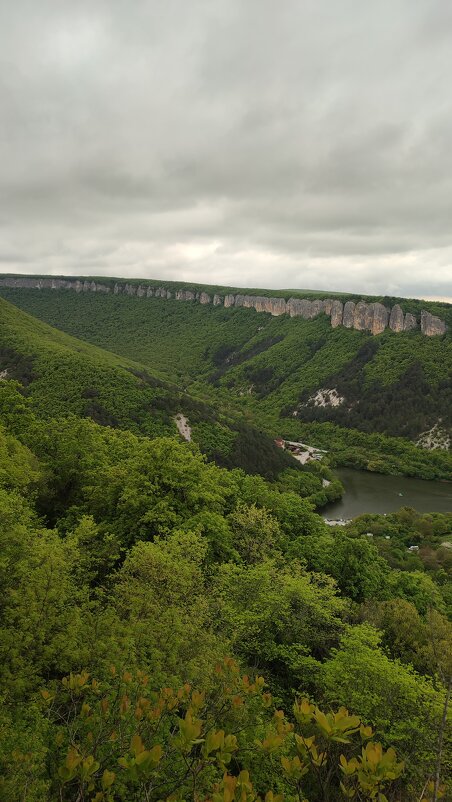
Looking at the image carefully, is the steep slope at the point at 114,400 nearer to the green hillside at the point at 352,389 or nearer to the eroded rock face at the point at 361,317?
the green hillside at the point at 352,389

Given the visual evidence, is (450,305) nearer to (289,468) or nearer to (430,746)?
(289,468)

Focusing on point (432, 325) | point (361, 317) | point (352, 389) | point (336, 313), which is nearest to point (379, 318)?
point (361, 317)

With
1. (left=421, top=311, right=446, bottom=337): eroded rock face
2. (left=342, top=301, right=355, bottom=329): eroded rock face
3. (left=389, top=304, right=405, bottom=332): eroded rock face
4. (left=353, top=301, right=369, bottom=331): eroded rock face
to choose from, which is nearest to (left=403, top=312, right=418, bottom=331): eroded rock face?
(left=389, top=304, right=405, bottom=332): eroded rock face

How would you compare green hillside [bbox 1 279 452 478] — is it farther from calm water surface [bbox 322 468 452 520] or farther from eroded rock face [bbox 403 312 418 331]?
calm water surface [bbox 322 468 452 520]

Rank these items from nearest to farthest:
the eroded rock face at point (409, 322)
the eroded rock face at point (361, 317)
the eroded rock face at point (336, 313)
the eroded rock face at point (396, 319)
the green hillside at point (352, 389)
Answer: the green hillside at point (352, 389) → the eroded rock face at point (409, 322) → the eroded rock face at point (396, 319) → the eroded rock face at point (361, 317) → the eroded rock face at point (336, 313)

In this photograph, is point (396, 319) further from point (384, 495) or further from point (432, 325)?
point (384, 495)

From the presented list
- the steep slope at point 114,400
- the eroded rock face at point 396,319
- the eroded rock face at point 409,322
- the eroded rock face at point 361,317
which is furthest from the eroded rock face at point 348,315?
the steep slope at point 114,400
